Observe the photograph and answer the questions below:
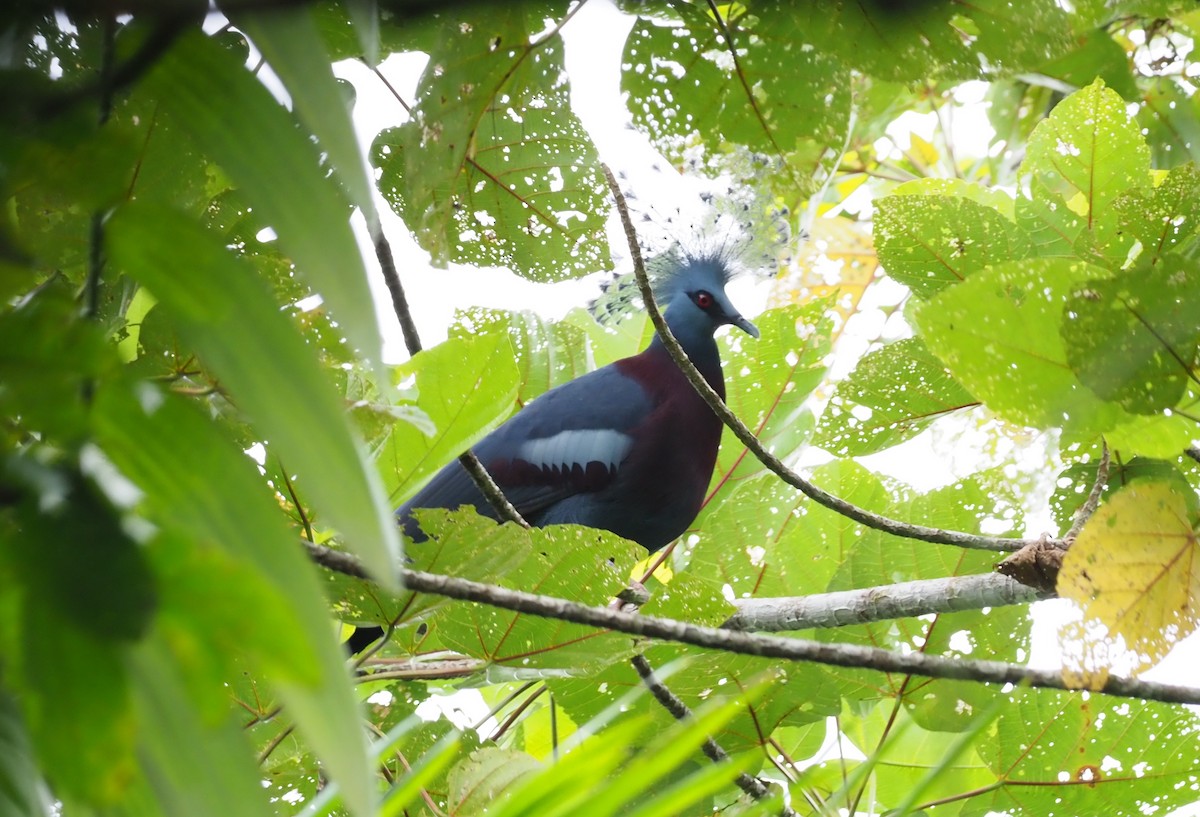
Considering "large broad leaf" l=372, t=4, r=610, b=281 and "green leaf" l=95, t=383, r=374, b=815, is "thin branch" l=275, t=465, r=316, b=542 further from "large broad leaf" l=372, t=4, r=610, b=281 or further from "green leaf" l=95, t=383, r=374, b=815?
"green leaf" l=95, t=383, r=374, b=815

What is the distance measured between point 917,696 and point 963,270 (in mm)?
481

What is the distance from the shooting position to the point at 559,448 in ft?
→ 7.13

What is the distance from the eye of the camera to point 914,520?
50.1 inches

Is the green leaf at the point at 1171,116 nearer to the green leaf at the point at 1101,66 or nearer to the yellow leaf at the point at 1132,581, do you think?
the green leaf at the point at 1101,66

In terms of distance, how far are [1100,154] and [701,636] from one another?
0.67 m

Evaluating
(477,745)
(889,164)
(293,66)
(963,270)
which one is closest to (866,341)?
(889,164)

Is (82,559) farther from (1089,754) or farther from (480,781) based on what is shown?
(1089,754)

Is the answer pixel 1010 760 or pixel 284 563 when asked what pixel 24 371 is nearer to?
pixel 284 563

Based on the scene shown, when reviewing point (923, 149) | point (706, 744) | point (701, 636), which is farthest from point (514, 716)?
point (923, 149)

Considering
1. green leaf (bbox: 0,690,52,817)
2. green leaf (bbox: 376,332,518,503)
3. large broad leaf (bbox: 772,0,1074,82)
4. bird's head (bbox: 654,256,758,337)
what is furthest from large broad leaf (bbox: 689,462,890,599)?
green leaf (bbox: 0,690,52,817)

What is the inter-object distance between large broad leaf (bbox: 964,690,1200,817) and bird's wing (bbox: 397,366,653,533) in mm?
1097

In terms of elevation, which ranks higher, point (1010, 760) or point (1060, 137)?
point (1060, 137)

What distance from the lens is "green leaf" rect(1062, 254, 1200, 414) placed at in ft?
2.11

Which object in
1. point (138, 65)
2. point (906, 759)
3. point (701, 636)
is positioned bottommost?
point (906, 759)
